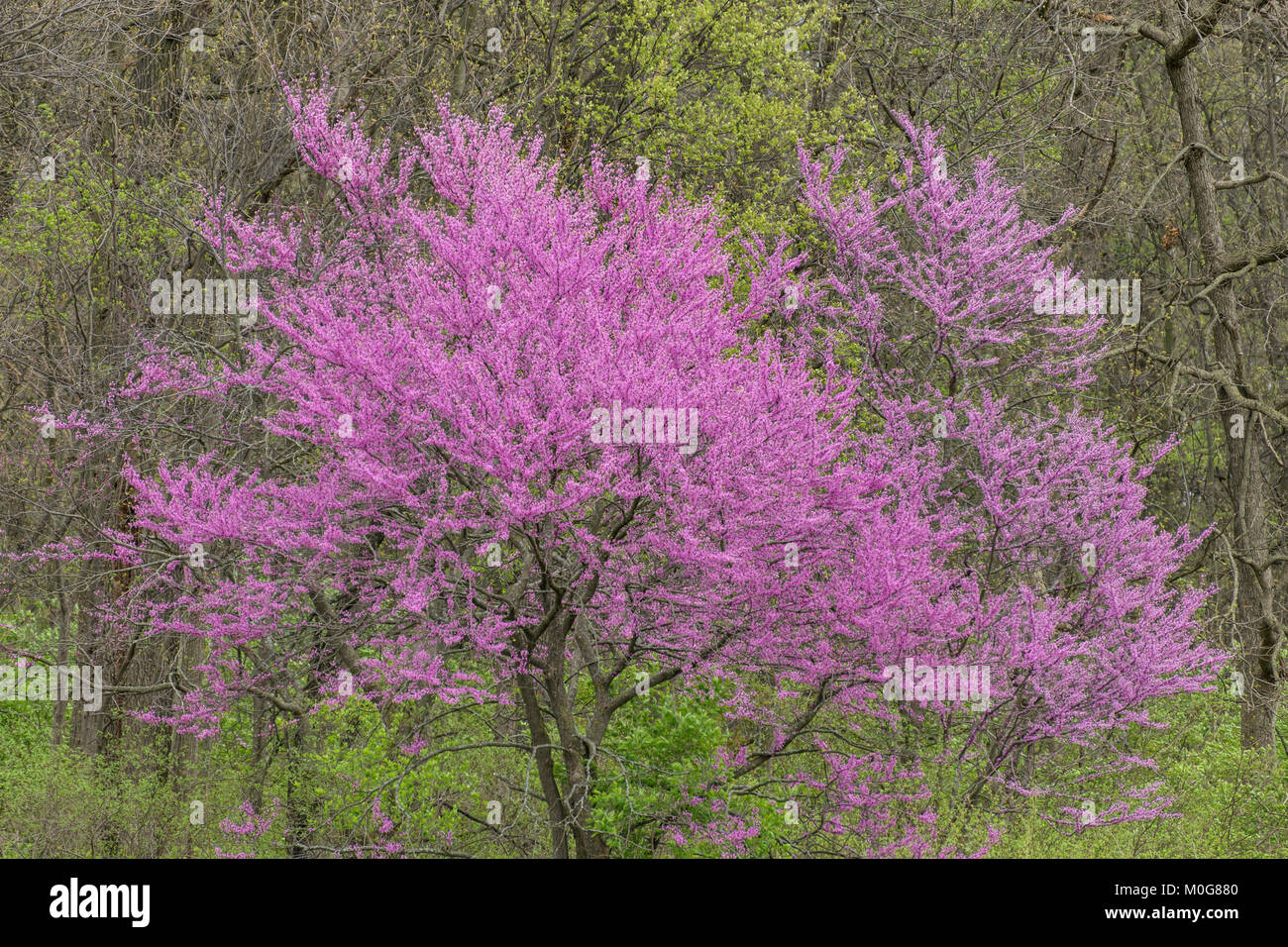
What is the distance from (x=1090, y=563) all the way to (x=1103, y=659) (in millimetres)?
886

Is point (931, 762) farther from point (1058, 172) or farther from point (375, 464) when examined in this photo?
point (1058, 172)

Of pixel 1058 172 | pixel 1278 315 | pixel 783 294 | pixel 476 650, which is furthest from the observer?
pixel 1278 315

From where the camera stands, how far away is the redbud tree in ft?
25.1

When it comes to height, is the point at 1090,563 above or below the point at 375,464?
below

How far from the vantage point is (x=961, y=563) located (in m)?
11.1

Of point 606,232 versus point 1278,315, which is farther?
point 1278,315

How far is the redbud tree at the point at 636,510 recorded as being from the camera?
764 cm

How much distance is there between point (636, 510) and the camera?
8.09 metres

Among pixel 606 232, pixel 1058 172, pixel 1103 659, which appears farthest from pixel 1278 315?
pixel 606 232

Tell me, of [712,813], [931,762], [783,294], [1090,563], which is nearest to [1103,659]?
[1090,563]

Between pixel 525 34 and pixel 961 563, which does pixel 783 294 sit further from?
pixel 525 34
